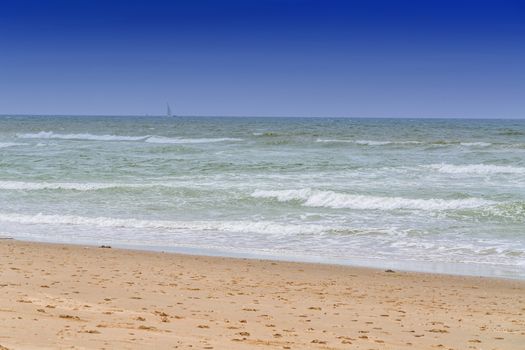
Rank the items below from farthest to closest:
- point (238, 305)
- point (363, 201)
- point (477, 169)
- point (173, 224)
Answer: point (477, 169) → point (363, 201) → point (173, 224) → point (238, 305)

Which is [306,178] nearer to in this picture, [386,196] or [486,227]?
[386,196]

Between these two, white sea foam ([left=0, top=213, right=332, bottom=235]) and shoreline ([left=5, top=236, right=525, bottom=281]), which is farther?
white sea foam ([left=0, top=213, right=332, bottom=235])

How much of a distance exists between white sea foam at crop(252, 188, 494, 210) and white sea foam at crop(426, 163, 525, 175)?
8.67 metres

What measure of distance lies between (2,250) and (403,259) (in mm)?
7528

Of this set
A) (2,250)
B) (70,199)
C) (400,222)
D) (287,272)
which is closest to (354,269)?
(287,272)

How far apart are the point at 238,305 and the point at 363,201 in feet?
36.2

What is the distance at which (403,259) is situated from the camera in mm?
12758

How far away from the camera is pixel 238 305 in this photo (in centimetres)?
855

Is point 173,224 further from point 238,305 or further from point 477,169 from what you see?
point 477,169

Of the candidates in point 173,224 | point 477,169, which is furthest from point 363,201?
point 477,169

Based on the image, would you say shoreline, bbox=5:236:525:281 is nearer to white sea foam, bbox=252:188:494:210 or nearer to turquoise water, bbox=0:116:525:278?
turquoise water, bbox=0:116:525:278

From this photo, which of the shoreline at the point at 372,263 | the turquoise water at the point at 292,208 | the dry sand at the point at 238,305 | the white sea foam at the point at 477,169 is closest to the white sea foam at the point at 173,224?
the turquoise water at the point at 292,208

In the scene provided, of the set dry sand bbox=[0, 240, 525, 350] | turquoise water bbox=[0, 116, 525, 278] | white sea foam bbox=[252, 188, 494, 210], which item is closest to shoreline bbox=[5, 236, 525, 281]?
turquoise water bbox=[0, 116, 525, 278]

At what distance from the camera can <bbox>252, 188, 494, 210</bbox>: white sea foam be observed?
60.4 ft
